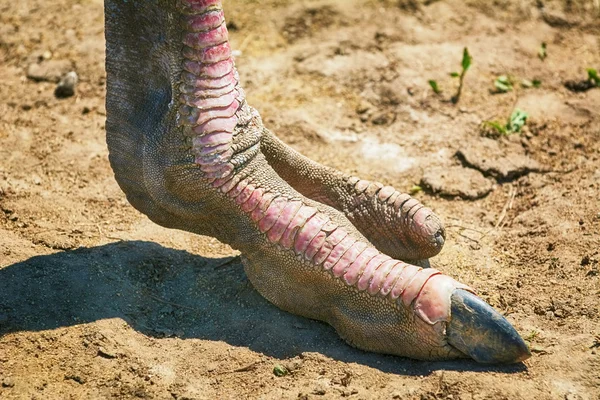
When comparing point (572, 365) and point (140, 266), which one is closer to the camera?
point (572, 365)

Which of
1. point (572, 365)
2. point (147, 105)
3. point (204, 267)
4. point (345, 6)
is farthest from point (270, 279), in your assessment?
point (345, 6)

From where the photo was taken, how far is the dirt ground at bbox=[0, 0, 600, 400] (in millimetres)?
3094

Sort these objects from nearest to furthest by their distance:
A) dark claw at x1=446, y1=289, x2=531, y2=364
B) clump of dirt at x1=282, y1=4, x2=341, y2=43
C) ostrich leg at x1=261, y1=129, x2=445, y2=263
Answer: dark claw at x1=446, y1=289, x2=531, y2=364
ostrich leg at x1=261, y1=129, x2=445, y2=263
clump of dirt at x1=282, y1=4, x2=341, y2=43

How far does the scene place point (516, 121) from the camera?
16.2ft

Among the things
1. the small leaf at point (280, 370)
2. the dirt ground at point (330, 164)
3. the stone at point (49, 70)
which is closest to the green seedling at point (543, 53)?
the dirt ground at point (330, 164)

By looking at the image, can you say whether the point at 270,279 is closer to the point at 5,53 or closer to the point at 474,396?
the point at 474,396

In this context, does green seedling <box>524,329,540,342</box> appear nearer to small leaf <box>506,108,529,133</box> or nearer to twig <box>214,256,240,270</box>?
twig <box>214,256,240,270</box>

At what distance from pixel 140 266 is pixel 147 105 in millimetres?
773

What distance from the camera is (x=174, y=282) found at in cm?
367

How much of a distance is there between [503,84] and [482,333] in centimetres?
267

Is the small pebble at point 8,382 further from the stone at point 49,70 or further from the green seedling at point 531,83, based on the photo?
the green seedling at point 531,83

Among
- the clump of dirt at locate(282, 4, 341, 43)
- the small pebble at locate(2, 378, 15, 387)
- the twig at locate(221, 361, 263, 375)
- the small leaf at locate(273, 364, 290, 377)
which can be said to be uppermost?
the small pebble at locate(2, 378, 15, 387)

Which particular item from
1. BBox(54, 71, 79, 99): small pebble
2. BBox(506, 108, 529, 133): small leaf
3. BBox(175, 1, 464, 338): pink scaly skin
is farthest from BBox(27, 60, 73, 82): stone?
BBox(506, 108, 529, 133): small leaf

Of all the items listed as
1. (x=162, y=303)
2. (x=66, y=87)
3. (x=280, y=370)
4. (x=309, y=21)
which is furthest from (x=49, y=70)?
(x=280, y=370)
